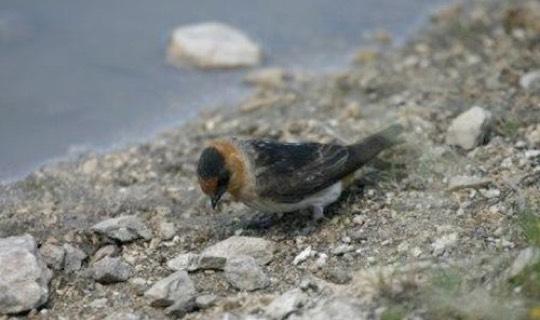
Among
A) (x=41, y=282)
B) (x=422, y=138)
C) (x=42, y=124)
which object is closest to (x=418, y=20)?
(x=422, y=138)

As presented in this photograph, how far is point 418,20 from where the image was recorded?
10758 millimetres

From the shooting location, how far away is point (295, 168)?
725cm

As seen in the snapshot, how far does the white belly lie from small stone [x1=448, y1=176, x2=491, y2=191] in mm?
737

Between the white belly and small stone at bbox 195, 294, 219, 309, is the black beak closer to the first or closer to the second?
the white belly

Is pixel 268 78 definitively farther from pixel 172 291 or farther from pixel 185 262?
pixel 172 291

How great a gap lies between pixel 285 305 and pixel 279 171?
4.84ft

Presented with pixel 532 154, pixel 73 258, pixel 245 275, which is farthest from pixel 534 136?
pixel 73 258

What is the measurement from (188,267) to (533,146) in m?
2.51

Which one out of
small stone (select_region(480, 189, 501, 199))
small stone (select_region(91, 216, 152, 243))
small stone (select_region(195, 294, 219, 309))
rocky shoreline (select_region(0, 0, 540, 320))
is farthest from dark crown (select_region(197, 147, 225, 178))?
small stone (select_region(480, 189, 501, 199))

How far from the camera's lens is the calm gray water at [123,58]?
890 centimetres

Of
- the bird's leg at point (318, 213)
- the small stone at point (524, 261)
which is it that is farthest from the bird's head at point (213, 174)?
the small stone at point (524, 261)

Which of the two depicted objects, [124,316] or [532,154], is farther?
[532,154]

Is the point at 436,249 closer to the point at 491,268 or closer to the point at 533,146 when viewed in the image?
the point at 491,268

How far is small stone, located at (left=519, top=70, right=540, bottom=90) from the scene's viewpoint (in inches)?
339
